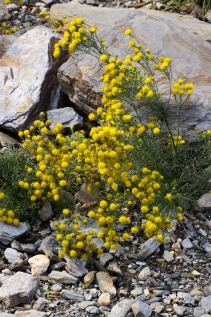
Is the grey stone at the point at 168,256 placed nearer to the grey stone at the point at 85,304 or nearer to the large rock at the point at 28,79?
the grey stone at the point at 85,304

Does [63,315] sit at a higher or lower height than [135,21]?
lower

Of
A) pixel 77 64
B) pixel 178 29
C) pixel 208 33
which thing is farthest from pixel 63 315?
pixel 208 33

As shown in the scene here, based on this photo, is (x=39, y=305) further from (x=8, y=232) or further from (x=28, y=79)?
(x=28, y=79)

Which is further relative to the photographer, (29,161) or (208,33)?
(208,33)

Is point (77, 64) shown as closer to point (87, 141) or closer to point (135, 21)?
point (135, 21)

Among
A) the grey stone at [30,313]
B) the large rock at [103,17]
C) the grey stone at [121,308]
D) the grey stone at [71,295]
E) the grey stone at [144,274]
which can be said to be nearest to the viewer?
the grey stone at [30,313]

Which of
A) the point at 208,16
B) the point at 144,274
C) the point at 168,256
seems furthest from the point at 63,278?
the point at 208,16

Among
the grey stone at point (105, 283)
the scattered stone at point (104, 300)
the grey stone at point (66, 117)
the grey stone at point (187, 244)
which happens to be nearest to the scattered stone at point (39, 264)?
the grey stone at point (105, 283)
